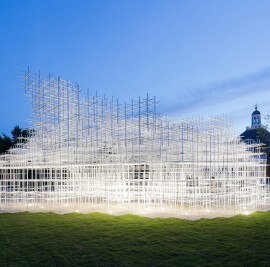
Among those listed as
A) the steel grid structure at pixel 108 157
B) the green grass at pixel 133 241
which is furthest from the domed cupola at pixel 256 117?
the green grass at pixel 133 241

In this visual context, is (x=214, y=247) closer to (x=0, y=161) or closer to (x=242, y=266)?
(x=242, y=266)

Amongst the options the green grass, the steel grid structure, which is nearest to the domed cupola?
the steel grid structure

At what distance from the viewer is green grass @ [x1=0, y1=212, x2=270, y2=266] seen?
7070mm

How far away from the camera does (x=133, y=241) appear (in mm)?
8703

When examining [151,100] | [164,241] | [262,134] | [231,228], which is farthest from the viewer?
[262,134]

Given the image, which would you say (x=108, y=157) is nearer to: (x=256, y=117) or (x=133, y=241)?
(x=133, y=241)

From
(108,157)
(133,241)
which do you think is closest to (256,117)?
(108,157)

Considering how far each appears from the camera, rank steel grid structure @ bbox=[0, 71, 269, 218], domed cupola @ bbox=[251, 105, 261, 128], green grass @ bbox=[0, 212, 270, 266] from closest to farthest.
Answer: green grass @ bbox=[0, 212, 270, 266]
steel grid structure @ bbox=[0, 71, 269, 218]
domed cupola @ bbox=[251, 105, 261, 128]

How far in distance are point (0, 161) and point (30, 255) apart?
13.1 metres

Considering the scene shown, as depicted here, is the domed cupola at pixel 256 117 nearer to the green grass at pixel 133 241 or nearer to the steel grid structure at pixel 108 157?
the steel grid structure at pixel 108 157

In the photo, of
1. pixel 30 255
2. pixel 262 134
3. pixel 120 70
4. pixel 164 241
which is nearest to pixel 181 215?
pixel 164 241

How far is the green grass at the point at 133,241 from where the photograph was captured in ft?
23.2

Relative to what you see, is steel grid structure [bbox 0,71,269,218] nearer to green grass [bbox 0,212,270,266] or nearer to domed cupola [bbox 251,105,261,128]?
green grass [bbox 0,212,270,266]

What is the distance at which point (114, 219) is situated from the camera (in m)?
12.1
